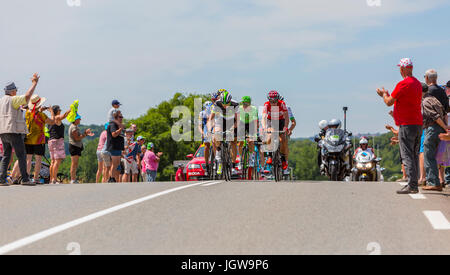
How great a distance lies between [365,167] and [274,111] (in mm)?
5312

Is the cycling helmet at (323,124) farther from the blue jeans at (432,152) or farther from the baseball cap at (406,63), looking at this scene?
the baseball cap at (406,63)

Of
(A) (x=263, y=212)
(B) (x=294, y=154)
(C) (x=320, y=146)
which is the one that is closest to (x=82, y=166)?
(B) (x=294, y=154)

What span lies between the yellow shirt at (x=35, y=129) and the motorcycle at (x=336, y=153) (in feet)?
25.1

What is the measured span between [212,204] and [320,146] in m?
9.86

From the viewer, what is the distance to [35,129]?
14.6m

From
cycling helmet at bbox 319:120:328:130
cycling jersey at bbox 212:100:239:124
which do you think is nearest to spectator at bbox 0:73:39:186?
cycling jersey at bbox 212:100:239:124

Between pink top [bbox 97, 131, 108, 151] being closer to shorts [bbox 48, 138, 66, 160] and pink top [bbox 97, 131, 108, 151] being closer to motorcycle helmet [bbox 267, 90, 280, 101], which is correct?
shorts [bbox 48, 138, 66, 160]

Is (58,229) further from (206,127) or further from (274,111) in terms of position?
(206,127)

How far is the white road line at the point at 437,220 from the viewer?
24.4 feet

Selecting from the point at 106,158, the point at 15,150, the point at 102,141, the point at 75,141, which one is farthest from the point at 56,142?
the point at 15,150

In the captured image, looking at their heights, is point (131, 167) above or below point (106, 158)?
below

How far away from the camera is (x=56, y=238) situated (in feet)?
22.7

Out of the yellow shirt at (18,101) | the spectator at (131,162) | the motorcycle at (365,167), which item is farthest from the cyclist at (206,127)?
the motorcycle at (365,167)
